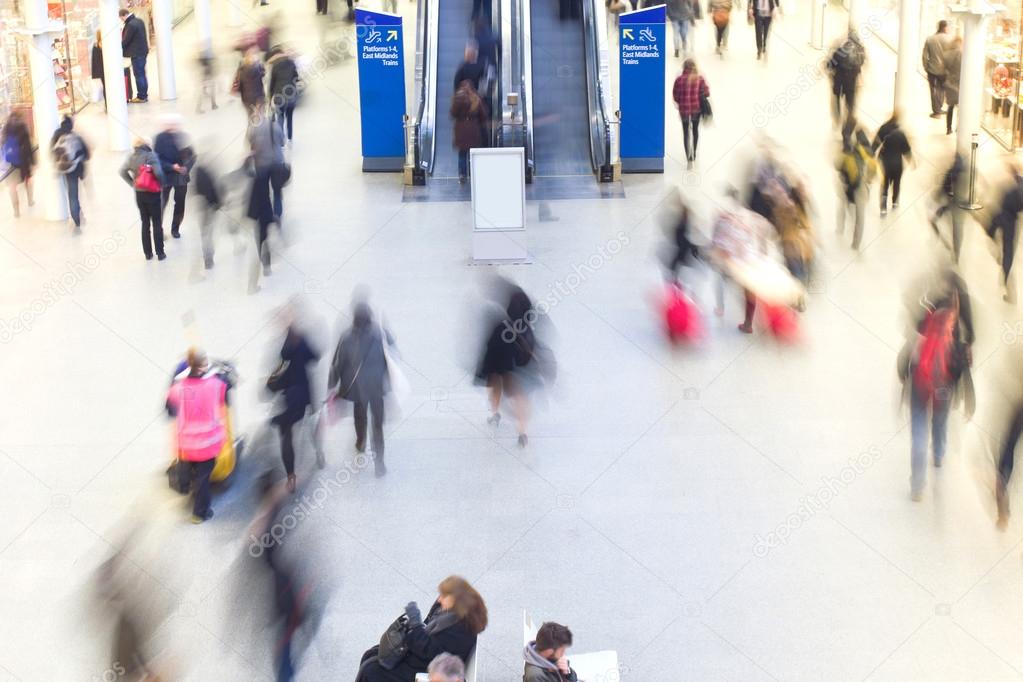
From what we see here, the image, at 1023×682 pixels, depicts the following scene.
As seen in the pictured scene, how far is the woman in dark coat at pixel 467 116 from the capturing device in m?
18.9

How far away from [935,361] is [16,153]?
11116 millimetres

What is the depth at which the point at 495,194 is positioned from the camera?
53.1 feet

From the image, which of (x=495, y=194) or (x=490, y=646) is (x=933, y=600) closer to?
(x=490, y=646)

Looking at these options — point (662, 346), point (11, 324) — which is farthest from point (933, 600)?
point (11, 324)

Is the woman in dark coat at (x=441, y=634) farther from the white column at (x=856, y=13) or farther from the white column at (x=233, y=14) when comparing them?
the white column at (x=233, y=14)

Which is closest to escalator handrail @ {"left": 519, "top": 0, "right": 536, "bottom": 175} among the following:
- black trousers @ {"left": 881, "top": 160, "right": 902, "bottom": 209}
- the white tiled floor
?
the white tiled floor

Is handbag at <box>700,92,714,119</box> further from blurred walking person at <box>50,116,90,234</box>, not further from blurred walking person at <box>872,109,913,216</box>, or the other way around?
blurred walking person at <box>50,116,90,234</box>

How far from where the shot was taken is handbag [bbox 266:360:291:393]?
35.5ft

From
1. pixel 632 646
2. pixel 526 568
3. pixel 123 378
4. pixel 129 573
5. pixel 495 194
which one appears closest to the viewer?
pixel 129 573

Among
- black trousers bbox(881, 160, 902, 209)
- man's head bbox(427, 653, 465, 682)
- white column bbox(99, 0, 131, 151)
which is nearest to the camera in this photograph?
man's head bbox(427, 653, 465, 682)

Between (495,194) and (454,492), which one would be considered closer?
(454,492)

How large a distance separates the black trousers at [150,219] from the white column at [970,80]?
8794 millimetres

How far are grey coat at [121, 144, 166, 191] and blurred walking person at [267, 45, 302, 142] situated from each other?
17.2 ft

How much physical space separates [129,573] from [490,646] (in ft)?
7.14
